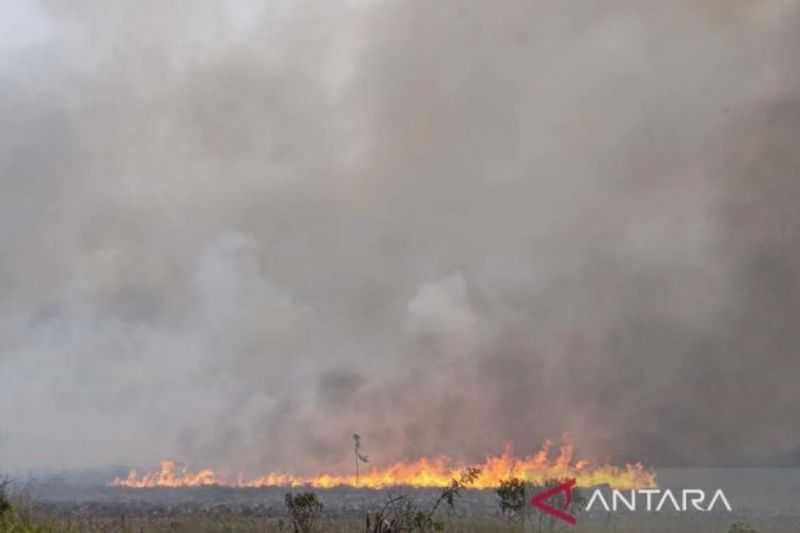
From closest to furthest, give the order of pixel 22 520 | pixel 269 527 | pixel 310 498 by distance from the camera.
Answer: pixel 22 520
pixel 310 498
pixel 269 527

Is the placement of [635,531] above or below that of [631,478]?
below

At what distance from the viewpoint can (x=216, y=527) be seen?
2901 inches

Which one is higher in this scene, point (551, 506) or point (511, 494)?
point (551, 506)

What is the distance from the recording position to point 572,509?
81375mm

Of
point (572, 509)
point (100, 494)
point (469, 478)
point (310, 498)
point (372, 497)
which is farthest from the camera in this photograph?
point (100, 494)

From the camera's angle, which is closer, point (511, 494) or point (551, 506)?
point (511, 494)

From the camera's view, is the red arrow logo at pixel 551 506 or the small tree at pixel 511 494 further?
the red arrow logo at pixel 551 506

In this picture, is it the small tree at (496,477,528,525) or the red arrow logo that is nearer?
the small tree at (496,477,528,525)

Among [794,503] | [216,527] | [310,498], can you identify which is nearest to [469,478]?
[310,498]

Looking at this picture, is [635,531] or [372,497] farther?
[372,497]

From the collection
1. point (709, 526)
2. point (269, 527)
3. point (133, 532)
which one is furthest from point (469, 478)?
point (709, 526)

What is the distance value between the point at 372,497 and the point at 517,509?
11832 cm

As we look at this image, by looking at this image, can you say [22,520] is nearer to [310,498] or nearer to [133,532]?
[310,498]

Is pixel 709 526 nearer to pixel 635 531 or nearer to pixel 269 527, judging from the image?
pixel 635 531
